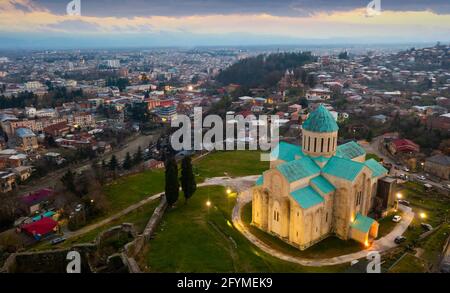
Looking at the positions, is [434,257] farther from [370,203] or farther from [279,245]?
[279,245]

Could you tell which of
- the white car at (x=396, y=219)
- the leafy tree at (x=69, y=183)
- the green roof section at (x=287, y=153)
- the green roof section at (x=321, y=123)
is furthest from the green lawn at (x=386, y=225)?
the leafy tree at (x=69, y=183)

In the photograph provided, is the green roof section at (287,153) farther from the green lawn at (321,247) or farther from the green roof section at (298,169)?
the green lawn at (321,247)

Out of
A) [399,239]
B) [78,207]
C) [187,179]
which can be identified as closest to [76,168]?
[78,207]

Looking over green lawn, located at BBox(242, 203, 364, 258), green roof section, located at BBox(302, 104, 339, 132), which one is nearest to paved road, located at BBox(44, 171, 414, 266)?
green lawn, located at BBox(242, 203, 364, 258)

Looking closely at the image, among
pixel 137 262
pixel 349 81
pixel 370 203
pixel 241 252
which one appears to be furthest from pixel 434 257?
pixel 349 81

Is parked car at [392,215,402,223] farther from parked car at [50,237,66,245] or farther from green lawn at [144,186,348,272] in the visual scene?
parked car at [50,237,66,245]

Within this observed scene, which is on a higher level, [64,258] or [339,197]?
[339,197]
